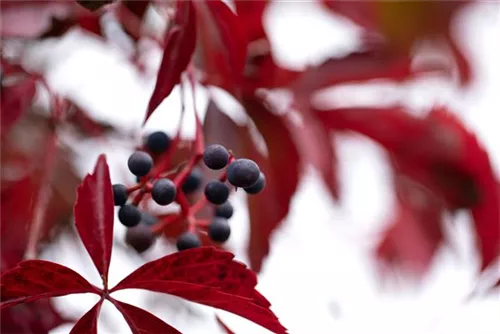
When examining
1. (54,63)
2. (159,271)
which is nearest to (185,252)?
(159,271)

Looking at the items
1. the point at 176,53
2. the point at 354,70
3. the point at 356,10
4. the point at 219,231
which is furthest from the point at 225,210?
the point at 356,10

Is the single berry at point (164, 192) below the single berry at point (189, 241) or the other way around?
the other way around

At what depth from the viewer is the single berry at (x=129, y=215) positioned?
2.17 ft

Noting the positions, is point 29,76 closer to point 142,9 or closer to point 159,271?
point 142,9

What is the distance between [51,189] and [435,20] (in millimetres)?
585

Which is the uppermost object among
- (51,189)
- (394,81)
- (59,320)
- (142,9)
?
(394,81)

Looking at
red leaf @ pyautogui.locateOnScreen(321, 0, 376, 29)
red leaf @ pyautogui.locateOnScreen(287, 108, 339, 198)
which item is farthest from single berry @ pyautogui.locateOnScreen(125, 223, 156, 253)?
red leaf @ pyautogui.locateOnScreen(321, 0, 376, 29)

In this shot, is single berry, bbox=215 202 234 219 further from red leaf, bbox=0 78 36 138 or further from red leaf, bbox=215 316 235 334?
red leaf, bbox=0 78 36 138

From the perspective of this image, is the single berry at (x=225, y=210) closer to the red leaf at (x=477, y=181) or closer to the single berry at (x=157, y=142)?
the single berry at (x=157, y=142)

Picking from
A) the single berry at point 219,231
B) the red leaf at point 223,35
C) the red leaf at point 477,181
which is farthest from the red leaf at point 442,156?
the single berry at point 219,231

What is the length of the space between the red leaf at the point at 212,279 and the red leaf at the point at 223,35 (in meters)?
0.24

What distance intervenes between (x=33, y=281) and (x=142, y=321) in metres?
0.08

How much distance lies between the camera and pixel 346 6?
1150mm

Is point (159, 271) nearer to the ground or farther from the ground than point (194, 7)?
nearer to the ground
